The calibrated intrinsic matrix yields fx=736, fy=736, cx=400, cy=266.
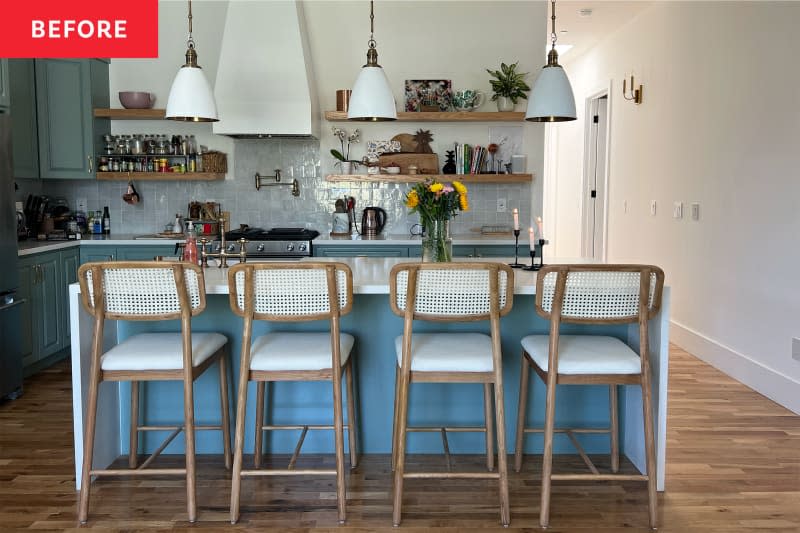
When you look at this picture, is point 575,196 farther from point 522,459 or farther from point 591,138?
point 522,459

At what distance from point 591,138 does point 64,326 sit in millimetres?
5692

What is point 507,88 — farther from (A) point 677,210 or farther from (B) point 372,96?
(B) point 372,96

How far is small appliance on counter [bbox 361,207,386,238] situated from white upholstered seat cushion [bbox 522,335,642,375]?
2.95 metres

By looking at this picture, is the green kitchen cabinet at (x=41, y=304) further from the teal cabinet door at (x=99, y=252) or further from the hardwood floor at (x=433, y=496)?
the hardwood floor at (x=433, y=496)

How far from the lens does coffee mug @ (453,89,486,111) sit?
226 inches

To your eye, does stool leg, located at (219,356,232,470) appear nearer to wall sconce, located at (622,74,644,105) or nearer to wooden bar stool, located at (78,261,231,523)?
wooden bar stool, located at (78,261,231,523)

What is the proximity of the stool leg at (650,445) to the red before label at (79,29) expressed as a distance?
4159mm

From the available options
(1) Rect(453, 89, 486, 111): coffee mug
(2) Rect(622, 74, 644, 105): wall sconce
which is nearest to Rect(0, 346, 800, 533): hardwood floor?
(1) Rect(453, 89, 486, 111): coffee mug

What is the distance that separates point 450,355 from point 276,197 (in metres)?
3.58

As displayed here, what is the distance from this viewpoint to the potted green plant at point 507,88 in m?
5.64

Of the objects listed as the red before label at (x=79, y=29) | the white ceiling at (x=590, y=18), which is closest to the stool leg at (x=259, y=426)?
the red before label at (x=79, y=29)

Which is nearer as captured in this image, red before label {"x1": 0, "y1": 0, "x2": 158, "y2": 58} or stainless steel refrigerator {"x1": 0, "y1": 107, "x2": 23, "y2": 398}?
stainless steel refrigerator {"x1": 0, "y1": 107, "x2": 23, "y2": 398}

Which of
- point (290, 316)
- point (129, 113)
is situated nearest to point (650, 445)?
point (290, 316)

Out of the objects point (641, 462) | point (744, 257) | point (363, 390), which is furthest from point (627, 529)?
point (744, 257)
